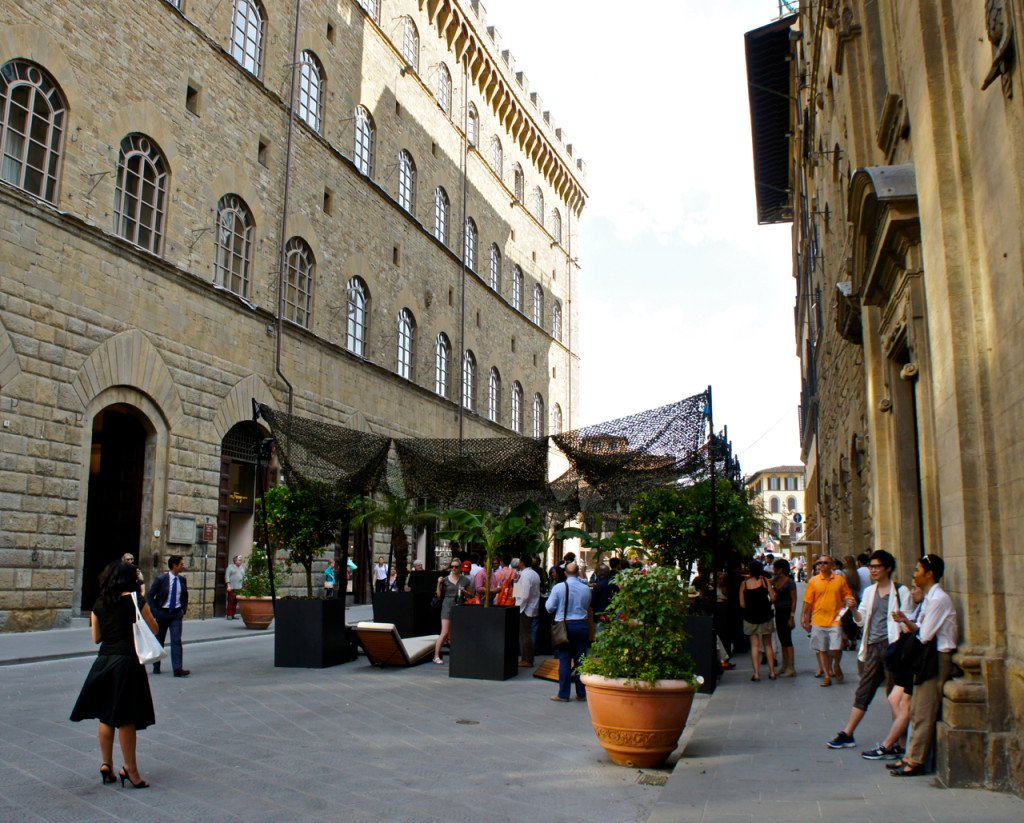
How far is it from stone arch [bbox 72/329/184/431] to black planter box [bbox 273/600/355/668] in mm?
6465

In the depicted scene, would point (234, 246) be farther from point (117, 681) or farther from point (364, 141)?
point (117, 681)

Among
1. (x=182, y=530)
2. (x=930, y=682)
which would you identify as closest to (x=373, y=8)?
(x=182, y=530)

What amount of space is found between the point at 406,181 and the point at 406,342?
554cm

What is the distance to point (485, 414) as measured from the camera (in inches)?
1524

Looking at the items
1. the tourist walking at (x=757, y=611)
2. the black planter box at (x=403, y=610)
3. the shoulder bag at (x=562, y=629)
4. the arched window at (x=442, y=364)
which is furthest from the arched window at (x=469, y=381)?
the shoulder bag at (x=562, y=629)

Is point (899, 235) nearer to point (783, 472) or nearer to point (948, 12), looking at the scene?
point (948, 12)

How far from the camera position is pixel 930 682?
626cm

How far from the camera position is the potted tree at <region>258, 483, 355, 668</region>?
1269 centimetres

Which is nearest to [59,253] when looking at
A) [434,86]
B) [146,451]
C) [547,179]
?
[146,451]

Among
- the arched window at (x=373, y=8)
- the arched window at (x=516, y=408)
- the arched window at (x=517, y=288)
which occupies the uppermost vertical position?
the arched window at (x=373, y=8)

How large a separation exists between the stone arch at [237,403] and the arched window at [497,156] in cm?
2165

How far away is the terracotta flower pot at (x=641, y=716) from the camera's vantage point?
6879 mm

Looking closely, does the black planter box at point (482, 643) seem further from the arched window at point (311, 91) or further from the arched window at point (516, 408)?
the arched window at point (516, 408)

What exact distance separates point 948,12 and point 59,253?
14.4m
